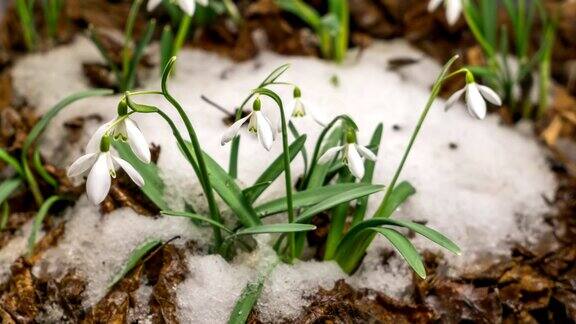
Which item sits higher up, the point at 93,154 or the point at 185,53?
the point at 93,154

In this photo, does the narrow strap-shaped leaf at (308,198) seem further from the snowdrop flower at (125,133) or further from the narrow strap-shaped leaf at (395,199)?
the snowdrop flower at (125,133)

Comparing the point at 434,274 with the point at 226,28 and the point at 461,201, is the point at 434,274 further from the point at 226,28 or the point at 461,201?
the point at 226,28

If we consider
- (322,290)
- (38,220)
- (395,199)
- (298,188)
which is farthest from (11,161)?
(395,199)

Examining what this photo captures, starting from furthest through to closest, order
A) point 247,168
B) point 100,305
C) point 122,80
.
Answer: point 122,80 → point 247,168 → point 100,305

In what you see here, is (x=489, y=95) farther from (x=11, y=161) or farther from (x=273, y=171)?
(x=11, y=161)

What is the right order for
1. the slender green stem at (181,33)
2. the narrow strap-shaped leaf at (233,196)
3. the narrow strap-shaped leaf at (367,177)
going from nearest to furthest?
1. the narrow strap-shaped leaf at (233,196)
2. the narrow strap-shaped leaf at (367,177)
3. the slender green stem at (181,33)

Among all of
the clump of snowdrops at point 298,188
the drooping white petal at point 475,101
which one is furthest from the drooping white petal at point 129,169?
the drooping white petal at point 475,101

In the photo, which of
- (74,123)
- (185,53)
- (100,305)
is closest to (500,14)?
(185,53)
